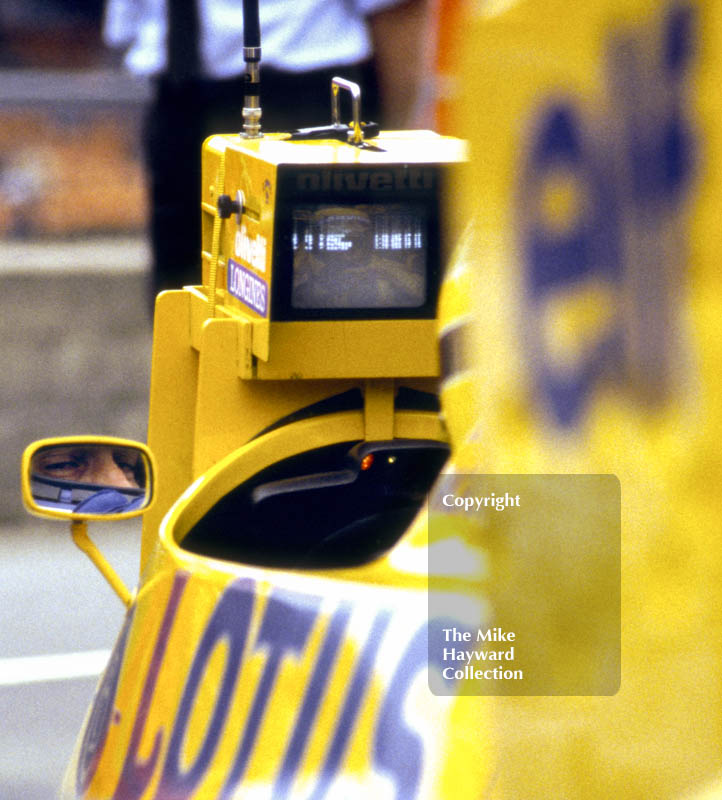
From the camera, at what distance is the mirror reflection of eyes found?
2.47 metres

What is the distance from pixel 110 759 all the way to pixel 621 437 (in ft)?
3.37

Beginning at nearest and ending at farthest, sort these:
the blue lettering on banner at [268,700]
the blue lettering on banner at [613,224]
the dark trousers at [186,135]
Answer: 1. the blue lettering on banner at [613,224]
2. the blue lettering on banner at [268,700]
3. the dark trousers at [186,135]

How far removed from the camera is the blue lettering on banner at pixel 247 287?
2.73 m

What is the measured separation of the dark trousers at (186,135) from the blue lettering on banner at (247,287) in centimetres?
443

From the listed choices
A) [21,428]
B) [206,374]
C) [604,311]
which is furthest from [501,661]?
[21,428]

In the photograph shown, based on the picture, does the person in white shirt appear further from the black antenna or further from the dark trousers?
the black antenna

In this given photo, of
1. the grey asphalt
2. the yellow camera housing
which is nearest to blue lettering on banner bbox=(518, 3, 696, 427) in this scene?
the yellow camera housing

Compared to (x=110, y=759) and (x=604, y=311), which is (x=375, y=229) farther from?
(x=604, y=311)

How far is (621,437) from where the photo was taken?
1.04 metres

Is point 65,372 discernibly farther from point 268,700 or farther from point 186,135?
point 268,700

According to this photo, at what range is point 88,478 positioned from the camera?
250cm

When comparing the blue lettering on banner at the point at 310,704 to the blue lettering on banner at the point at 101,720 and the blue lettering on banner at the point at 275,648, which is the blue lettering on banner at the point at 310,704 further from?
the blue lettering on banner at the point at 101,720

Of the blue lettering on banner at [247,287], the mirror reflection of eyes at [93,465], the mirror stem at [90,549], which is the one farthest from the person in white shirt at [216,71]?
the mirror stem at [90,549]

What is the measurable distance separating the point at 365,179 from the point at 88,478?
71cm
